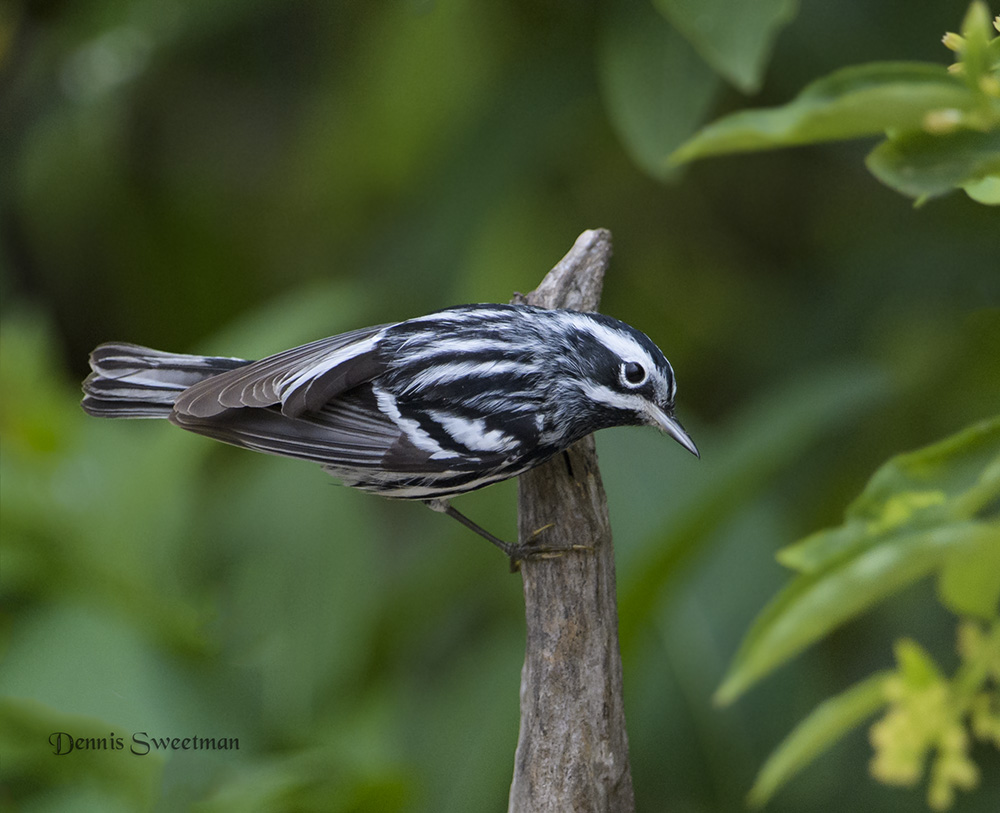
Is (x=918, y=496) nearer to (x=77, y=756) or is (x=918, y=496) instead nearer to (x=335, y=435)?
(x=335, y=435)

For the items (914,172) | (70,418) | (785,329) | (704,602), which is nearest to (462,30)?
(785,329)

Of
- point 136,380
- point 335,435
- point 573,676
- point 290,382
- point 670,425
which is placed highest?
point 136,380

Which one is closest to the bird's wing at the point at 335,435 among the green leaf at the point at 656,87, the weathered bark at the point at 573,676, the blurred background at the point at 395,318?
the weathered bark at the point at 573,676

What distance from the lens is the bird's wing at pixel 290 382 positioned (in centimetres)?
172

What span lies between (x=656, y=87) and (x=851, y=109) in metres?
1.92

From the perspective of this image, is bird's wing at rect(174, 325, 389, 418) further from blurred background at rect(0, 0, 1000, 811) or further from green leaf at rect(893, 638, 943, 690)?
green leaf at rect(893, 638, 943, 690)

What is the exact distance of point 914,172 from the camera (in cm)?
97

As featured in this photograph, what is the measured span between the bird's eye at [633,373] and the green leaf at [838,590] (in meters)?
0.80

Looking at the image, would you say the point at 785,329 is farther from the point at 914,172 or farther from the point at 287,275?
the point at 914,172

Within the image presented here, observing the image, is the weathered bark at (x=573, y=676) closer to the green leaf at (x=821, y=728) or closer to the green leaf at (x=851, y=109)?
the green leaf at (x=821, y=728)

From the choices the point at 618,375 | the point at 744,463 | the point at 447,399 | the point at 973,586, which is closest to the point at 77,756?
the point at 447,399

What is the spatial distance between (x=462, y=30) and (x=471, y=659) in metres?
2.13
